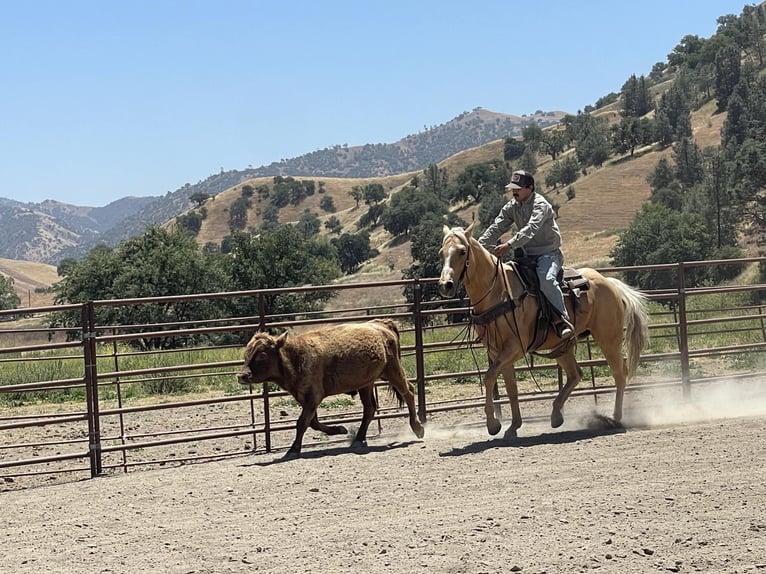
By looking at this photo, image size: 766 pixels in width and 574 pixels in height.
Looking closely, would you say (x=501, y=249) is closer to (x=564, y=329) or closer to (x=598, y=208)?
(x=564, y=329)

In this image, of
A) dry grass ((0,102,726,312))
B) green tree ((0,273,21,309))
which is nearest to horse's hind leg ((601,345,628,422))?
dry grass ((0,102,726,312))

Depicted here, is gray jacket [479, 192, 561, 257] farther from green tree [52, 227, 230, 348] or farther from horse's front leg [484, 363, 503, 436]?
green tree [52, 227, 230, 348]

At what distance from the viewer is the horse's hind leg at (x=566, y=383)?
10.2m

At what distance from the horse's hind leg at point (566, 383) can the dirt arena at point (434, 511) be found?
0.35m

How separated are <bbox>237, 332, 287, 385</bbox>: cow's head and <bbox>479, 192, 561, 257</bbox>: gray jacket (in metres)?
2.50

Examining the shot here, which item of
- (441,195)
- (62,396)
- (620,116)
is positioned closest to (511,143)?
(620,116)

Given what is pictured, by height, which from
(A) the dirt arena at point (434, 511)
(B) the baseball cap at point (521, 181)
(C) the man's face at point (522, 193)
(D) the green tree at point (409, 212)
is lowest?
(A) the dirt arena at point (434, 511)

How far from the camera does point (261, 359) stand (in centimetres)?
955

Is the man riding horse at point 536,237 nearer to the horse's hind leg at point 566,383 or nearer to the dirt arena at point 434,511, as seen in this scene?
the horse's hind leg at point 566,383

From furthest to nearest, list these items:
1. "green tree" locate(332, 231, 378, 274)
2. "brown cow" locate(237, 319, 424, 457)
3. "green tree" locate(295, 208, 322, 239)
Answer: "green tree" locate(295, 208, 322, 239) < "green tree" locate(332, 231, 378, 274) < "brown cow" locate(237, 319, 424, 457)

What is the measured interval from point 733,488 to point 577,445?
7.27 feet

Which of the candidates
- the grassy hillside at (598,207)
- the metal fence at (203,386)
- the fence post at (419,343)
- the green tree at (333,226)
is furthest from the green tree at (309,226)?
the fence post at (419,343)

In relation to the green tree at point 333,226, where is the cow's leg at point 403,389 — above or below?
below

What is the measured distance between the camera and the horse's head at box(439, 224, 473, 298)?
898 cm
